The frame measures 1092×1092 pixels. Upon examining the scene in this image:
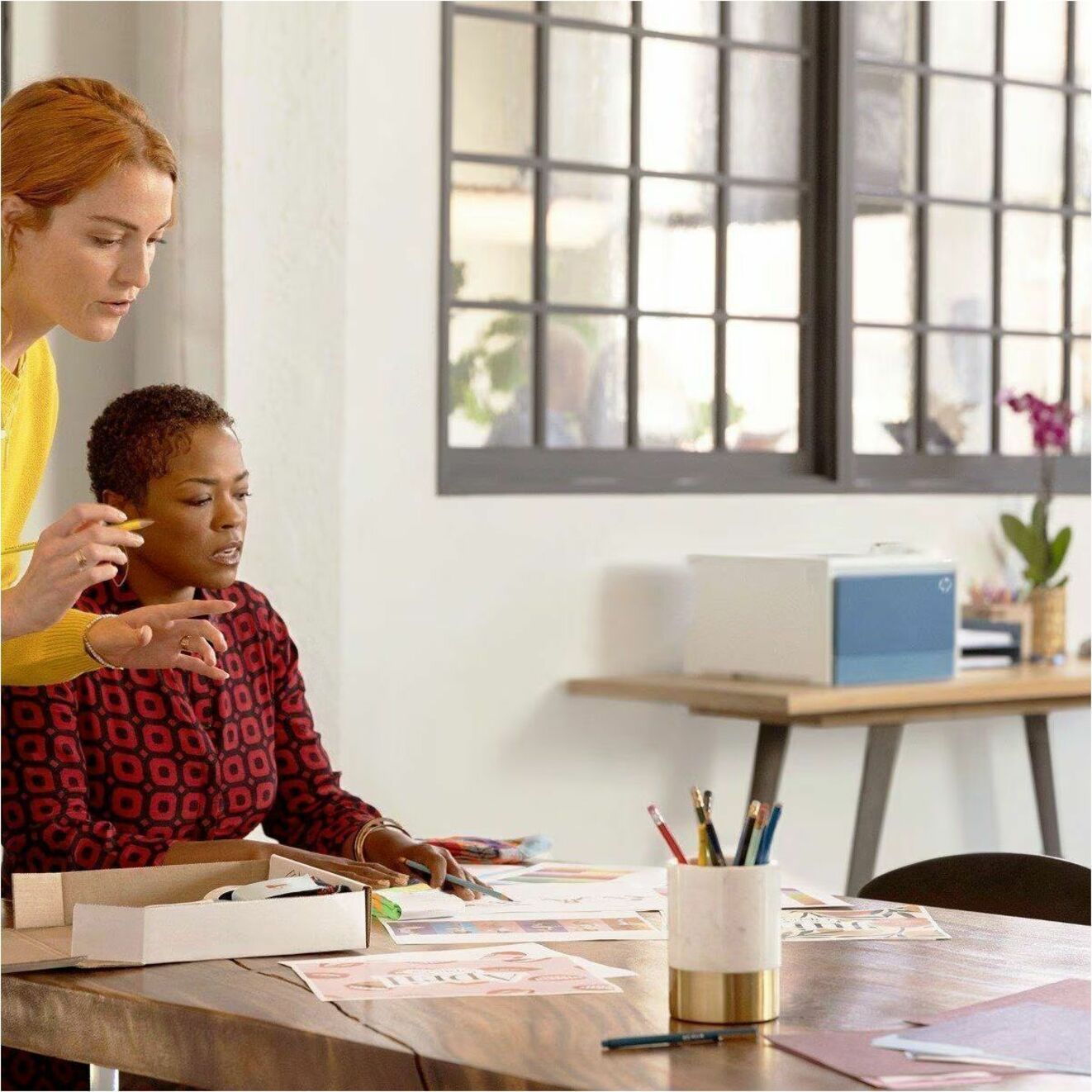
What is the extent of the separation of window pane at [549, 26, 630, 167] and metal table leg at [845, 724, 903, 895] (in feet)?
4.51

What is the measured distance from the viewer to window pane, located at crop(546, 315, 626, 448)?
4.35 metres

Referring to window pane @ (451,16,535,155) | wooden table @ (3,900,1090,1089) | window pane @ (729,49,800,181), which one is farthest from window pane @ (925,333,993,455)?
wooden table @ (3,900,1090,1089)

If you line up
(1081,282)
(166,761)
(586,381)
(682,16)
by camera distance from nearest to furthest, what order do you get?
(166,761), (586,381), (682,16), (1081,282)

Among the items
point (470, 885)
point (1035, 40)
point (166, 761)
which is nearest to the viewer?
point (470, 885)

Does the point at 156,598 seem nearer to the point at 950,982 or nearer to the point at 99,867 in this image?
the point at 99,867

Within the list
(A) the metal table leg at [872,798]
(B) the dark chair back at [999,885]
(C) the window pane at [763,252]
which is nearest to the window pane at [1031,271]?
(C) the window pane at [763,252]

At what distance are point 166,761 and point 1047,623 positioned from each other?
3.01m

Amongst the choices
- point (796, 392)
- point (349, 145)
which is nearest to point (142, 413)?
point (349, 145)

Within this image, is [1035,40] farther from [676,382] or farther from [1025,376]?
[676,382]

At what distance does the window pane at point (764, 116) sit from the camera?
4609 millimetres

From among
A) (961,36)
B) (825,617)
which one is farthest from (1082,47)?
(825,617)

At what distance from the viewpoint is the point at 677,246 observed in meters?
4.52

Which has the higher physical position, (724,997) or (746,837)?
(746,837)

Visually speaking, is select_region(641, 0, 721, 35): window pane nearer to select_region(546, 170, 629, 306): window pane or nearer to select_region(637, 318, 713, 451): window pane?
select_region(546, 170, 629, 306): window pane
